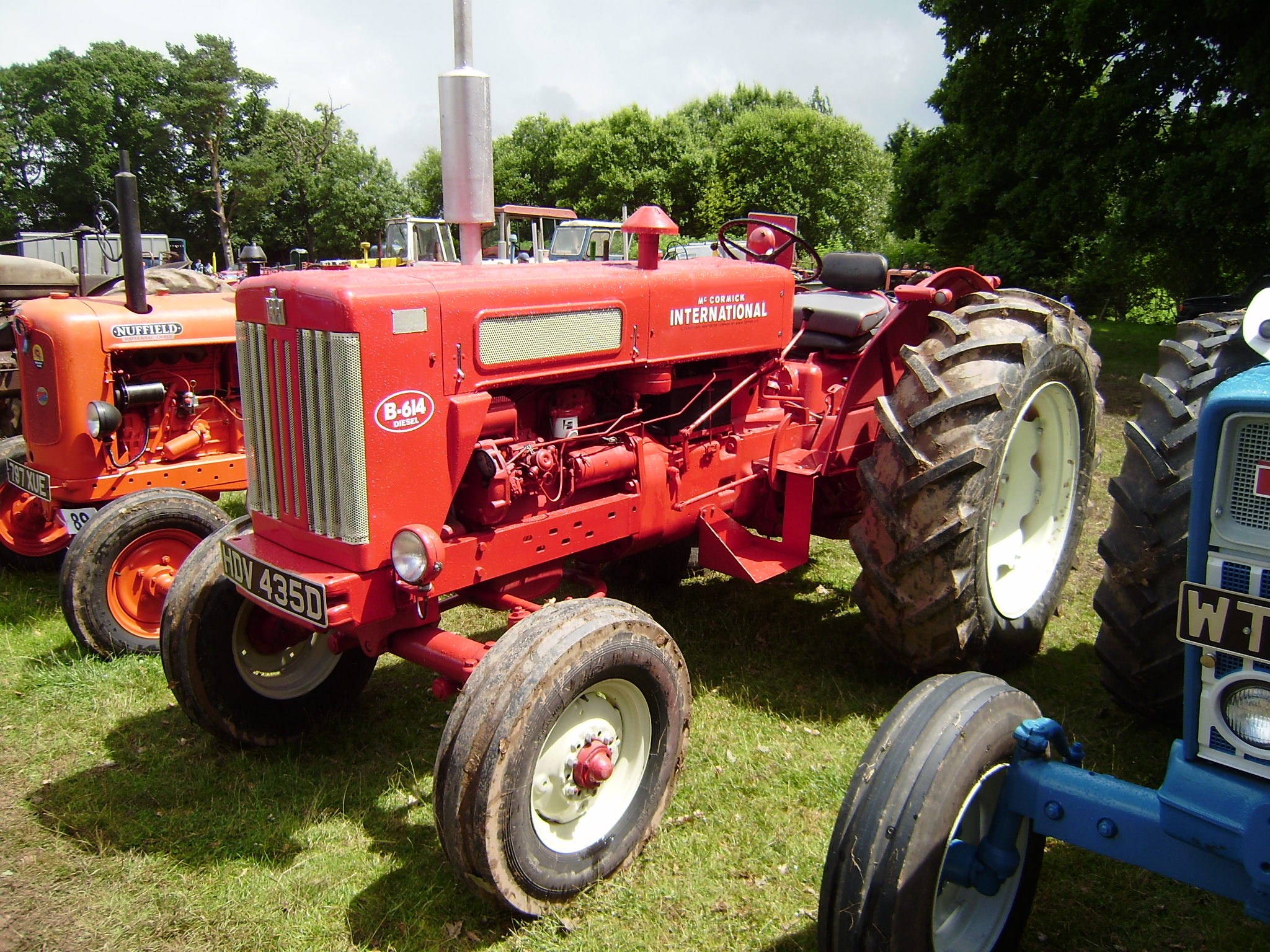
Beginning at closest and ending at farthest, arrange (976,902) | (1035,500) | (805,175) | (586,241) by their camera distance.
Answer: (976,902) → (1035,500) → (586,241) → (805,175)

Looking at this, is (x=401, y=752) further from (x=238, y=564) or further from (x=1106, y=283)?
(x=1106, y=283)

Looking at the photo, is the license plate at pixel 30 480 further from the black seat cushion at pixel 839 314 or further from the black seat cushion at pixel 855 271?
the black seat cushion at pixel 855 271

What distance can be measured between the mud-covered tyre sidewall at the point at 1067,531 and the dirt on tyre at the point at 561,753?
1.37m

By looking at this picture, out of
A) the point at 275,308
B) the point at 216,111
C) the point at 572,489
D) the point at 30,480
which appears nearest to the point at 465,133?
the point at 275,308

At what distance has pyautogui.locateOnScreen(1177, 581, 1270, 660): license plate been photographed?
167 cm

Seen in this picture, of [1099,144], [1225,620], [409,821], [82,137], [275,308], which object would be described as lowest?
[409,821]

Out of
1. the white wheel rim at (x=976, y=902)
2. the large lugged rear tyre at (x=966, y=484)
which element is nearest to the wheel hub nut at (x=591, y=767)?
the white wheel rim at (x=976, y=902)

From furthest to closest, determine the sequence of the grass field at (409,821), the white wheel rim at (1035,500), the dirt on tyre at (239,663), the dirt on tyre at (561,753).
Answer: the white wheel rim at (1035,500), the dirt on tyre at (239,663), the grass field at (409,821), the dirt on tyre at (561,753)

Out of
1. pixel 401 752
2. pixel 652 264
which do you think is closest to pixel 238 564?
pixel 401 752

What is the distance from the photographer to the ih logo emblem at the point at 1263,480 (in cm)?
169

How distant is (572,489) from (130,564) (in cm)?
249

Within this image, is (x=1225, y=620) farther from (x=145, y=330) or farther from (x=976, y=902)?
(x=145, y=330)

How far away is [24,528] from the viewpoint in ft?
18.1

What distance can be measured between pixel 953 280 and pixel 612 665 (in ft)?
8.66
